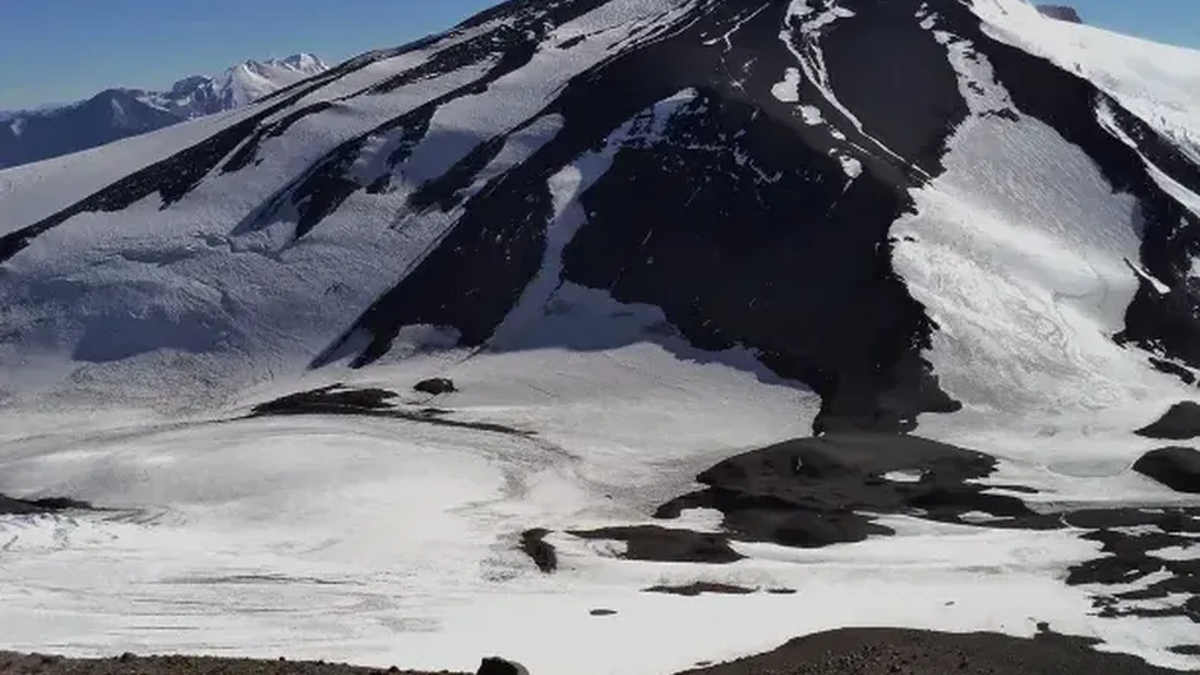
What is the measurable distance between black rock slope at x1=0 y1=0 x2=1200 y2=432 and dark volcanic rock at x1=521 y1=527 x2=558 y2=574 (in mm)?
22223

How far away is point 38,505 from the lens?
53.4 metres

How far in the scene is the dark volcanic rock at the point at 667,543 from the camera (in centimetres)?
4534

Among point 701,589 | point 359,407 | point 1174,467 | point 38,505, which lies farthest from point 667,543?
point 359,407

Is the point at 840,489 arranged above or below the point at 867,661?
below

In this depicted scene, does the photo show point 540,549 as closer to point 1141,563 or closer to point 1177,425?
point 1141,563

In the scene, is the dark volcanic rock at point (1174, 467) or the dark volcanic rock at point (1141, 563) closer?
the dark volcanic rock at point (1141, 563)

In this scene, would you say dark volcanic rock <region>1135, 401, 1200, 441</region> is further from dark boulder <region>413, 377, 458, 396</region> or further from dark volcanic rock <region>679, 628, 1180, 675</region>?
dark boulder <region>413, 377, 458, 396</region>

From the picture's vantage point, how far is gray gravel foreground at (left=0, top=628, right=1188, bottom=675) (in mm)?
25984

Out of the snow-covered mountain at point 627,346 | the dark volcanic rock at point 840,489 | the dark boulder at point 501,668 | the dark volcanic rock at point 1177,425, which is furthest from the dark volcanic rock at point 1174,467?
the dark boulder at point 501,668

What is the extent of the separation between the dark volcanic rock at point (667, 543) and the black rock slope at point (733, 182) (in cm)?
1930

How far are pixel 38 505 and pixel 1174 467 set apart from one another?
1919 inches

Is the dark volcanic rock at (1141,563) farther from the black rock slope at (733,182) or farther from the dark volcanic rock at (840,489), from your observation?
the black rock slope at (733,182)

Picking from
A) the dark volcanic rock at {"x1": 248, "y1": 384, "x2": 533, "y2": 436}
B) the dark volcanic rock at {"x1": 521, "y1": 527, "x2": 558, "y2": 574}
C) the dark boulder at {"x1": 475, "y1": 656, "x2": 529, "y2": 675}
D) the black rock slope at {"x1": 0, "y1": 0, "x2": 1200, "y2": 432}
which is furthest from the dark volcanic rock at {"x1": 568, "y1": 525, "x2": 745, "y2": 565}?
the dark boulder at {"x1": 475, "y1": 656, "x2": 529, "y2": 675}

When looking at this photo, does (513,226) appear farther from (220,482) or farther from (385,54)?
(385,54)
